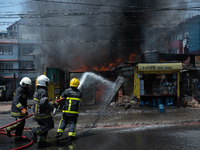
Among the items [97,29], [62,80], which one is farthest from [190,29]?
[62,80]

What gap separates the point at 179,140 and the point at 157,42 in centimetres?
2793

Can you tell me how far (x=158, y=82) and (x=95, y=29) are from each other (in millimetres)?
15226

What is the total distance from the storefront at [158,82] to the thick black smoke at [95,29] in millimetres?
13344

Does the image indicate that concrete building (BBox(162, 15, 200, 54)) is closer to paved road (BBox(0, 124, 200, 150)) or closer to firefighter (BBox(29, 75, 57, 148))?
paved road (BBox(0, 124, 200, 150))

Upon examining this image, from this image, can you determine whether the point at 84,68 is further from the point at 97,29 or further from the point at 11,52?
the point at 11,52

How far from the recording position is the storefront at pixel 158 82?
9.27 meters

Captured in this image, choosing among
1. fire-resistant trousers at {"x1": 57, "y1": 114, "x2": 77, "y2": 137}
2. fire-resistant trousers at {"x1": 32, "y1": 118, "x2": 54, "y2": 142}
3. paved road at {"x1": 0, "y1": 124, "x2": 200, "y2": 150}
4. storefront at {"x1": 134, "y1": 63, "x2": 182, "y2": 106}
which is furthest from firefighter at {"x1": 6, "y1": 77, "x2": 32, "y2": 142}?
storefront at {"x1": 134, "y1": 63, "x2": 182, "y2": 106}

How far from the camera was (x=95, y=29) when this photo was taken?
2353cm

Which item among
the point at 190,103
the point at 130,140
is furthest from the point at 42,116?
the point at 190,103

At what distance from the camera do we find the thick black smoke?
22.8 meters

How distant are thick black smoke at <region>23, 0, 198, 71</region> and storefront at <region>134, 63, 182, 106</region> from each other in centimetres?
1334

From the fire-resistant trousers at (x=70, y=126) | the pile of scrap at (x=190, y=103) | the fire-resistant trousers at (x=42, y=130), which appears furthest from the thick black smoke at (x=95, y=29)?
the fire-resistant trousers at (x=42, y=130)

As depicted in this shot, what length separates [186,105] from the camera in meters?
10.0

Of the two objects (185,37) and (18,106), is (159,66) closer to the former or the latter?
(18,106)
